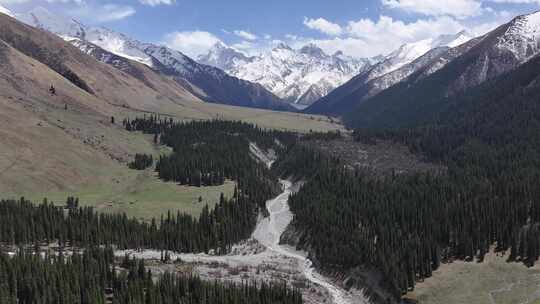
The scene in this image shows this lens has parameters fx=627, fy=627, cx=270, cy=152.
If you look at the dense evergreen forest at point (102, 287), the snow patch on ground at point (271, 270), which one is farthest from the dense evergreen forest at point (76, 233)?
the dense evergreen forest at point (102, 287)

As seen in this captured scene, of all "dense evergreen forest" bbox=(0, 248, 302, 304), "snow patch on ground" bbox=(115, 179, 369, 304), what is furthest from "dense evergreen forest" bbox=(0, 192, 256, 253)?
"dense evergreen forest" bbox=(0, 248, 302, 304)

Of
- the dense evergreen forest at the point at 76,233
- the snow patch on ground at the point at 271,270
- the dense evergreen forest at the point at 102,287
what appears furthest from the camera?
the dense evergreen forest at the point at 76,233

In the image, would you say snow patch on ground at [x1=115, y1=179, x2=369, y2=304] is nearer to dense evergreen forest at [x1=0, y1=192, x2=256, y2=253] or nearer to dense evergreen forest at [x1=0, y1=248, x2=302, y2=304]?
dense evergreen forest at [x1=0, y1=192, x2=256, y2=253]

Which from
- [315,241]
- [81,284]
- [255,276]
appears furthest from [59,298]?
[315,241]

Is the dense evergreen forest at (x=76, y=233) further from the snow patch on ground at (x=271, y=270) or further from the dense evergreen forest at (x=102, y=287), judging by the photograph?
the dense evergreen forest at (x=102, y=287)

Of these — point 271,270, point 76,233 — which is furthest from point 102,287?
point 76,233

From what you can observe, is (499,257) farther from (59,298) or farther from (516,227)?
(59,298)

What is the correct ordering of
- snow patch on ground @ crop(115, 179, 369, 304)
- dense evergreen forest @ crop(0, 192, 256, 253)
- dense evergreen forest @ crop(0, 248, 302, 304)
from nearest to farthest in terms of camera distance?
dense evergreen forest @ crop(0, 248, 302, 304), snow patch on ground @ crop(115, 179, 369, 304), dense evergreen forest @ crop(0, 192, 256, 253)

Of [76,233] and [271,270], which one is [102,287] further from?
[76,233]
